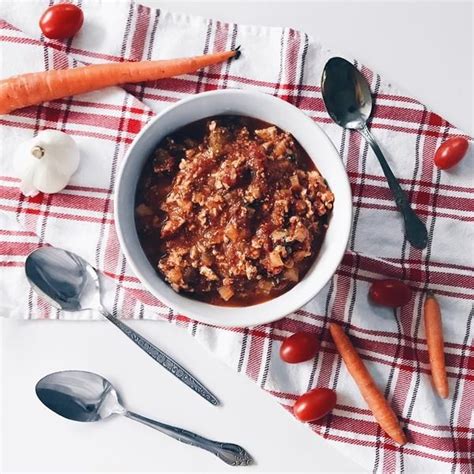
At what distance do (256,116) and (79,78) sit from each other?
731 mm

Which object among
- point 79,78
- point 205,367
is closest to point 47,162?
point 79,78

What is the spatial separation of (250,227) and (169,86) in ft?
2.56

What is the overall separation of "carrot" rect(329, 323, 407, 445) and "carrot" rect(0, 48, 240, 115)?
3.85 ft

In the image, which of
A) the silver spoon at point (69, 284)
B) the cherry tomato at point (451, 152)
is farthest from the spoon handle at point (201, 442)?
the cherry tomato at point (451, 152)

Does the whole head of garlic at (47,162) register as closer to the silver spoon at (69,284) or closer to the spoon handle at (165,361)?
the silver spoon at (69,284)

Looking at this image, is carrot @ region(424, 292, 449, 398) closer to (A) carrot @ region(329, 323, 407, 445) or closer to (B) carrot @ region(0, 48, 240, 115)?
(A) carrot @ region(329, 323, 407, 445)

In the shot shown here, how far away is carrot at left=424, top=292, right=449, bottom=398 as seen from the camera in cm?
307

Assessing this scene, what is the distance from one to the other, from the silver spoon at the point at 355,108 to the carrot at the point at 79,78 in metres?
0.50

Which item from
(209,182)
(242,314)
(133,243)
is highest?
(209,182)

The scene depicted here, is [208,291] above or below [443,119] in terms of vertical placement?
below

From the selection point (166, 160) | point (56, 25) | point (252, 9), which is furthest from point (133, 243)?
point (252, 9)

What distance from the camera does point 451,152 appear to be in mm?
3043

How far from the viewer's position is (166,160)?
2.67m

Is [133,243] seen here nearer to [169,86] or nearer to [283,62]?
[169,86]
